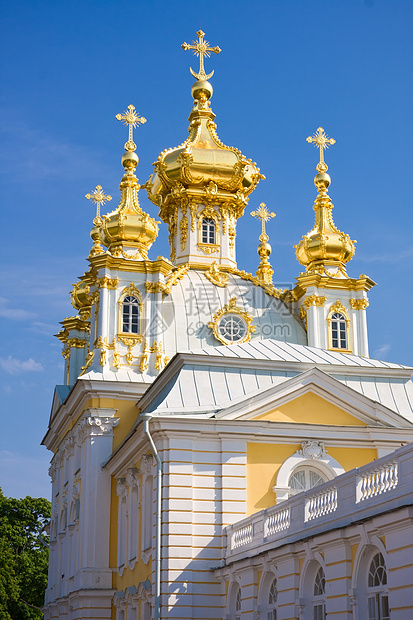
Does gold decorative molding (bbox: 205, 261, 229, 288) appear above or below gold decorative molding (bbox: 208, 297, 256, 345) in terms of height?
above

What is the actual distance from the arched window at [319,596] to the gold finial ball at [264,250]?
24752 millimetres

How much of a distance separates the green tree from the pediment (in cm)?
2926

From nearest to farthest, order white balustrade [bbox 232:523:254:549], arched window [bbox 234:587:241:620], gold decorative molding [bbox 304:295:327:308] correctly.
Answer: white balustrade [bbox 232:523:254:549] → arched window [bbox 234:587:241:620] → gold decorative molding [bbox 304:295:327:308]

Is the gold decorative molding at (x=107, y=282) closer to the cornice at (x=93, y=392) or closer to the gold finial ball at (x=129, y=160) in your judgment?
the cornice at (x=93, y=392)

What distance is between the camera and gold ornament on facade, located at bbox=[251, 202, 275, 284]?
39.3m

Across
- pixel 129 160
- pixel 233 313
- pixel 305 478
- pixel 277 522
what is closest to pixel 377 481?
pixel 277 522

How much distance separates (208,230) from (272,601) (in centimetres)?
1993

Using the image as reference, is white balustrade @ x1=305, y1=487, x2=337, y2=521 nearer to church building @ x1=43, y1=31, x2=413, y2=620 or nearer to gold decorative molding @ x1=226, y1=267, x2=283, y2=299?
church building @ x1=43, y1=31, x2=413, y2=620

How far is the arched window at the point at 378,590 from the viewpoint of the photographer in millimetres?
A: 13805

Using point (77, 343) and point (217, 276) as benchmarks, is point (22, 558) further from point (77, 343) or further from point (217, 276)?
point (217, 276)

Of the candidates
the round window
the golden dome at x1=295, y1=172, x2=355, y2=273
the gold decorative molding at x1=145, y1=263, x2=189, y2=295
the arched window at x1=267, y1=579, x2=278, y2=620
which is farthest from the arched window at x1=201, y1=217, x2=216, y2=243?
the arched window at x1=267, y1=579, x2=278, y2=620

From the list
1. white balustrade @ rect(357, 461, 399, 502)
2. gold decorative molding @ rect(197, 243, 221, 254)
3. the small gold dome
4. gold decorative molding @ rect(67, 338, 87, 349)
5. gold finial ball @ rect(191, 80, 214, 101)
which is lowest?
white balustrade @ rect(357, 461, 399, 502)

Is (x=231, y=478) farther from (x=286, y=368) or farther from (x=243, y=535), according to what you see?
(x=286, y=368)

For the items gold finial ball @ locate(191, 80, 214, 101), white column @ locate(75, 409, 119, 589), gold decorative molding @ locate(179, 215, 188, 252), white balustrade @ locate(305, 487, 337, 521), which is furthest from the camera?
gold finial ball @ locate(191, 80, 214, 101)
